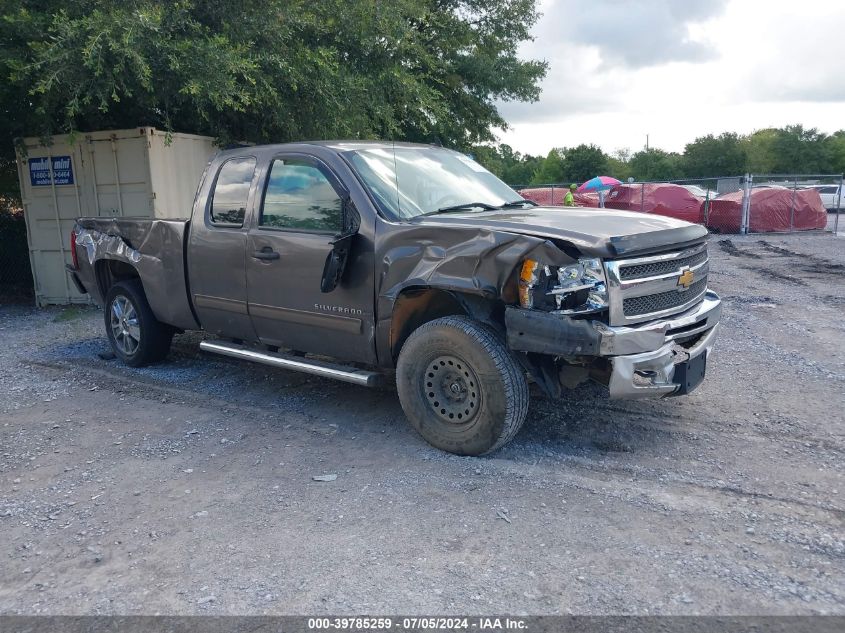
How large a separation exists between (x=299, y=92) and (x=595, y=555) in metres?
8.27

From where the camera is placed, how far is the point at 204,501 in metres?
4.22

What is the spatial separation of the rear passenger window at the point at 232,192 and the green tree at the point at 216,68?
249 cm

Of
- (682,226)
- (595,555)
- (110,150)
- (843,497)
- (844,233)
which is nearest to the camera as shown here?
(595,555)

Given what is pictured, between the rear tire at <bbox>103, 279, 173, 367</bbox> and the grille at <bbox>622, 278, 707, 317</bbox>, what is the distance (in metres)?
4.53

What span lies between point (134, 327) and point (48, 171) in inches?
181

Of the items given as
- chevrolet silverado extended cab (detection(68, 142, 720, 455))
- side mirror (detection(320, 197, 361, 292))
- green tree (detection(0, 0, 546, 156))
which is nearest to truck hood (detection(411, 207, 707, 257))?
chevrolet silverado extended cab (detection(68, 142, 720, 455))

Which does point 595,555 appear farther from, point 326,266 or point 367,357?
point 326,266

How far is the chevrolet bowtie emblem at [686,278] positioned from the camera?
185 inches

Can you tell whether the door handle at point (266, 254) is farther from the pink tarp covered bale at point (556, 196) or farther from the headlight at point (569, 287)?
the pink tarp covered bale at point (556, 196)

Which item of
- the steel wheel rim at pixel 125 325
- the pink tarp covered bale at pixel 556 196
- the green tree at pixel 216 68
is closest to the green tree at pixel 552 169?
the pink tarp covered bale at pixel 556 196

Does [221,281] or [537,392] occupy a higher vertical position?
[221,281]

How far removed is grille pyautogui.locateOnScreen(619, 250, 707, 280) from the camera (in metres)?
4.29

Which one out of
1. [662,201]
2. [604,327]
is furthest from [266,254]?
[662,201]

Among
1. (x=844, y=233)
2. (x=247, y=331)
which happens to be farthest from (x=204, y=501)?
(x=844, y=233)
